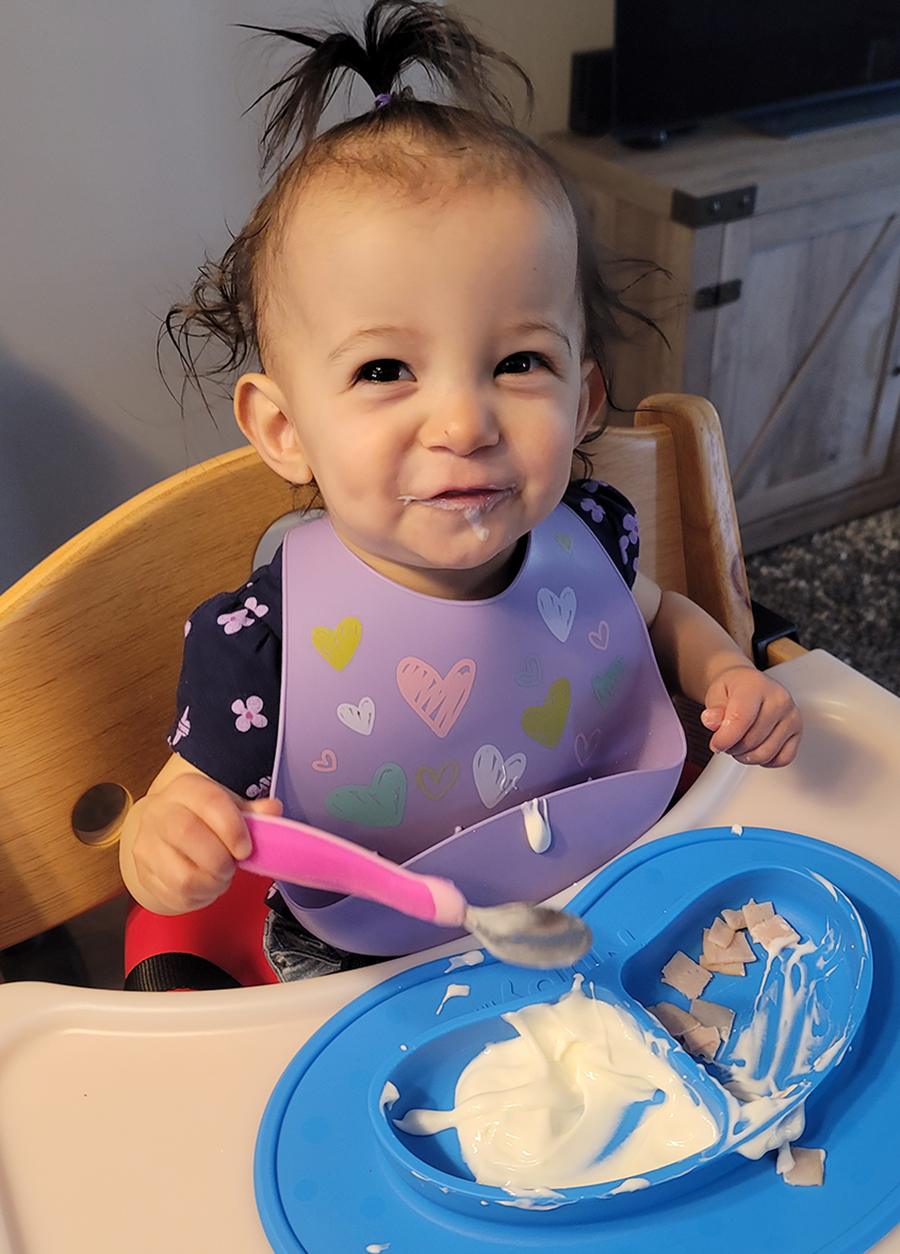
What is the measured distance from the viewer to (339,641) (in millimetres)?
625

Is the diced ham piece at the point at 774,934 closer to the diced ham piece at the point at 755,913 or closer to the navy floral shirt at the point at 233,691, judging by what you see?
the diced ham piece at the point at 755,913

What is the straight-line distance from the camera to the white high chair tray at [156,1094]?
478mm

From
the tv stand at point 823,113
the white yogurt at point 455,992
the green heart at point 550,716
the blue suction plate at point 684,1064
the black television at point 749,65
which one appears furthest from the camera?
the tv stand at point 823,113

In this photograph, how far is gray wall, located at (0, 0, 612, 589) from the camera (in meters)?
0.94

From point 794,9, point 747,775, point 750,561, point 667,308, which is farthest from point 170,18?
point 750,561

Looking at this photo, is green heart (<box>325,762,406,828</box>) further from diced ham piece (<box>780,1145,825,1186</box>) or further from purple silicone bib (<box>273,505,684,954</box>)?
diced ham piece (<box>780,1145,825,1186</box>)

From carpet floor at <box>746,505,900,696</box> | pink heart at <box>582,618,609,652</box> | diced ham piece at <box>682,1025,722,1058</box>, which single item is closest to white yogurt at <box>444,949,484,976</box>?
diced ham piece at <box>682,1025,722,1058</box>

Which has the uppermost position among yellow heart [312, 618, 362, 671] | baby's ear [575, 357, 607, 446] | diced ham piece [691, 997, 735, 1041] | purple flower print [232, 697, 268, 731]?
baby's ear [575, 357, 607, 446]

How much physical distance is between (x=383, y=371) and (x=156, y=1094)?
38 cm

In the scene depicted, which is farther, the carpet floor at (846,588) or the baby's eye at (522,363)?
the carpet floor at (846,588)

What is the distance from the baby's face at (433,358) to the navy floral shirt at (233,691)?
9 cm

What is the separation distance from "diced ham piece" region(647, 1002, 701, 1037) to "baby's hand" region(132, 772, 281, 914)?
225mm

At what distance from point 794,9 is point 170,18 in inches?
52.4

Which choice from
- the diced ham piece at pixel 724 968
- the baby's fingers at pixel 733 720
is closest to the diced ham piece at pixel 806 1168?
the diced ham piece at pixel 724 968
